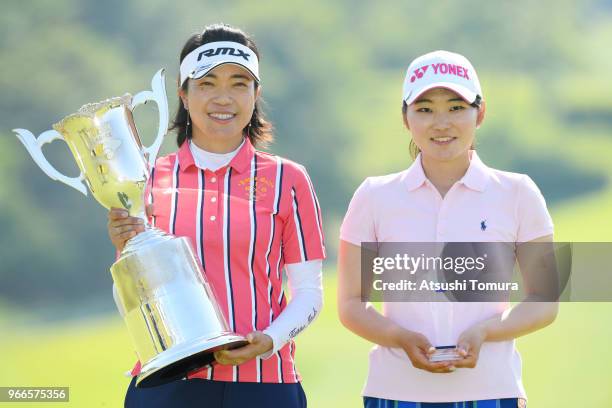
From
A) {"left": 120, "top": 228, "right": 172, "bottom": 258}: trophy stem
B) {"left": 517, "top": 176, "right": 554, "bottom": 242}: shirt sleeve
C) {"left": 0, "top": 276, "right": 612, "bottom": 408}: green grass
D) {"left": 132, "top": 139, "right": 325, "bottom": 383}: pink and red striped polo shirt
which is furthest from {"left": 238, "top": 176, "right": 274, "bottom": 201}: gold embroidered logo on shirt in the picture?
{"left": 0, "top": 276, "right": 612, "bottom": 408}: green grass

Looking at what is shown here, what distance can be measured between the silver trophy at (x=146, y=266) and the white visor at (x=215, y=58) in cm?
9

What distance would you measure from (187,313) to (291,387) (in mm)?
290

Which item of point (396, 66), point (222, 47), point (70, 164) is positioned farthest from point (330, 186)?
point (222, 47)

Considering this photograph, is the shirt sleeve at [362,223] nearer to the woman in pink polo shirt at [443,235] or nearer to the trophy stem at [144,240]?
the woman in pink polo shirt at [443,235]

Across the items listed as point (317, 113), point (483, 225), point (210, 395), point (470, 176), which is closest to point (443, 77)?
point (470, 176)

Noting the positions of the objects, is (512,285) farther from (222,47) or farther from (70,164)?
(70,164)

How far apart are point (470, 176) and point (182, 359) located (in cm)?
75

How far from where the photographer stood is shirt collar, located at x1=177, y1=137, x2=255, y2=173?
2.11m

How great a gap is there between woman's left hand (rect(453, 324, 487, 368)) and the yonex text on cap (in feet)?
1.65

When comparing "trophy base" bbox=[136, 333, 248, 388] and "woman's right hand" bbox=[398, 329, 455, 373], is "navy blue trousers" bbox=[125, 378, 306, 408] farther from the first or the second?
"woman's right hand" bbox=[398, 329, 455, 373]

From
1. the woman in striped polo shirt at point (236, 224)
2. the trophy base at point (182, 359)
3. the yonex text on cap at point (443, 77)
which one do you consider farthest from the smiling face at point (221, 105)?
the trophy base at point (182, 359)

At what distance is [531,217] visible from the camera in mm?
2029

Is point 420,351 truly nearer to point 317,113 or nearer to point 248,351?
point 248,351

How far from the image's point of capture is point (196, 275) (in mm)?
1941
